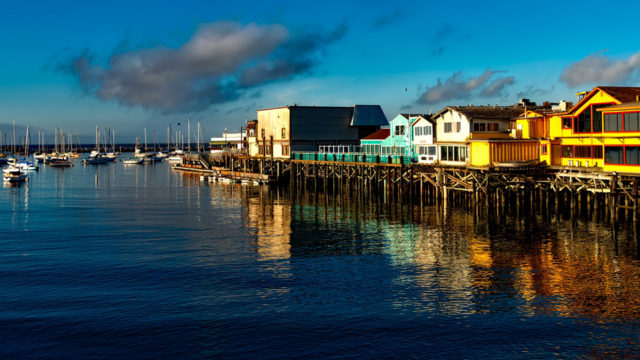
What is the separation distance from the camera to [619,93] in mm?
56875

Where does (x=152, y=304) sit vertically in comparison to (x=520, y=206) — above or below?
below

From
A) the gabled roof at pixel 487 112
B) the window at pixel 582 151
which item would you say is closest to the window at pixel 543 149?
the window at pixel 582 151

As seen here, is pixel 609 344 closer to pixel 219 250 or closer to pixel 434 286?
pixel 434 286

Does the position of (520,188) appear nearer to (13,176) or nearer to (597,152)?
(597,152)

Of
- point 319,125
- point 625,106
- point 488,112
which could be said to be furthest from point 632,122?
point 319,125

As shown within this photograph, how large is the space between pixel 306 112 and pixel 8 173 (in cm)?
6517

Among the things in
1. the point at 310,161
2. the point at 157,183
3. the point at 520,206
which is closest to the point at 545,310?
the point at 520,206

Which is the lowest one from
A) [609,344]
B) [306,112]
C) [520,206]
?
[609,344]

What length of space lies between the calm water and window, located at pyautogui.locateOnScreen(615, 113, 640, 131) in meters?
9.26

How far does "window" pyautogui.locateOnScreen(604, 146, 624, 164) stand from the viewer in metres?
53.5

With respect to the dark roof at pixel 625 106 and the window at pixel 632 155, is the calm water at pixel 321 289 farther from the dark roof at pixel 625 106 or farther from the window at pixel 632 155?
the dark roof at pixel 625 106

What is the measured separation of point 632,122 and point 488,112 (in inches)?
772

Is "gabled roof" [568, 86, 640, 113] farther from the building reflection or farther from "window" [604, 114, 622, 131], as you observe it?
the building reflection

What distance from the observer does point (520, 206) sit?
66500 millimetres
